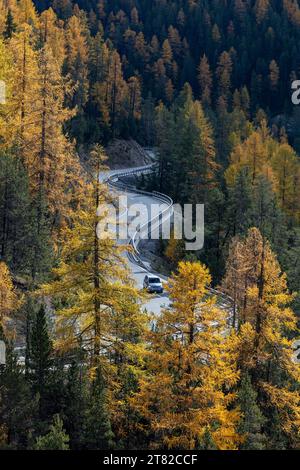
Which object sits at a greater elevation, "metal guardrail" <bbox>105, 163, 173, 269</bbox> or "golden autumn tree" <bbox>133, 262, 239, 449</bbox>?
"metal guardrail" <bbox>105, 163, 173, 269</bbox>

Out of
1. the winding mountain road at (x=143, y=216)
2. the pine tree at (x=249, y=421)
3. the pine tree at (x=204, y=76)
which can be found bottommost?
the pine tree at (x=249, y=421)

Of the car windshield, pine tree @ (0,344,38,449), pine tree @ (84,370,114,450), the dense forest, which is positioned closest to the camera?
pine tree @ (0,344,38,449)

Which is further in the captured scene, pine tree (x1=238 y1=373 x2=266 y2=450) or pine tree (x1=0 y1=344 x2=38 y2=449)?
pine tree (x1=238 y1=373 x2=266 y2=450)

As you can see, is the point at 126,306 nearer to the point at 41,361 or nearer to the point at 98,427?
the point at 41,361

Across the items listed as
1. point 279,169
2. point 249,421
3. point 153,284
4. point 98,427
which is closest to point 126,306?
→ point 98,427

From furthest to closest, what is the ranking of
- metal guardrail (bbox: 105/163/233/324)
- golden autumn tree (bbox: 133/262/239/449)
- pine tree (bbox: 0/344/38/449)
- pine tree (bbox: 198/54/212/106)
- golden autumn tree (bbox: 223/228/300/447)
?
pine tree (bbox: 198/54/212/106)
metal guardrail (bbox: 105/163/233/324)
golden autumn tree (bbox: 223/228/300/447)
golden autumn tree (bbox: 133/262/239/449)
pine tree (bbox: 0/344/38/449)

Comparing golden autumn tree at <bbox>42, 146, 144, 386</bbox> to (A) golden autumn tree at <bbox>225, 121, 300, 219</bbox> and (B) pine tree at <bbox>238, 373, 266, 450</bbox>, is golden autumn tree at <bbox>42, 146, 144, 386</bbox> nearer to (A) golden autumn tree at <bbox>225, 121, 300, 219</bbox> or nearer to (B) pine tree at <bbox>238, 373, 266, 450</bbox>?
(B) pine tree at <bbox>238, 373, 266, 450</bbox>

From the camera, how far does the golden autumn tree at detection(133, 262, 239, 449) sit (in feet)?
64.0

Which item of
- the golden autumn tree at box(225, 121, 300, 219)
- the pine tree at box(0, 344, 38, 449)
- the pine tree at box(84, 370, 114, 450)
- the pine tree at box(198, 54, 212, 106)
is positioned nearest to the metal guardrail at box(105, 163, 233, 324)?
the golden autumn tree at box(225, 121, 300, 219)

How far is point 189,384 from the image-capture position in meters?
20.1

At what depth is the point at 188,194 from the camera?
6006 cm

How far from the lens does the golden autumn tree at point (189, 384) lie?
64.0 feet

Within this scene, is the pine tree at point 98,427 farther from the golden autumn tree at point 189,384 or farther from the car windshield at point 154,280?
the car windshield at point 154,280

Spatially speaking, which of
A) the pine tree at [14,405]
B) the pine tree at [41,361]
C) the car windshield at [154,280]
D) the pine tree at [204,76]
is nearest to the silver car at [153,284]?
the car windshield at [154,280]
